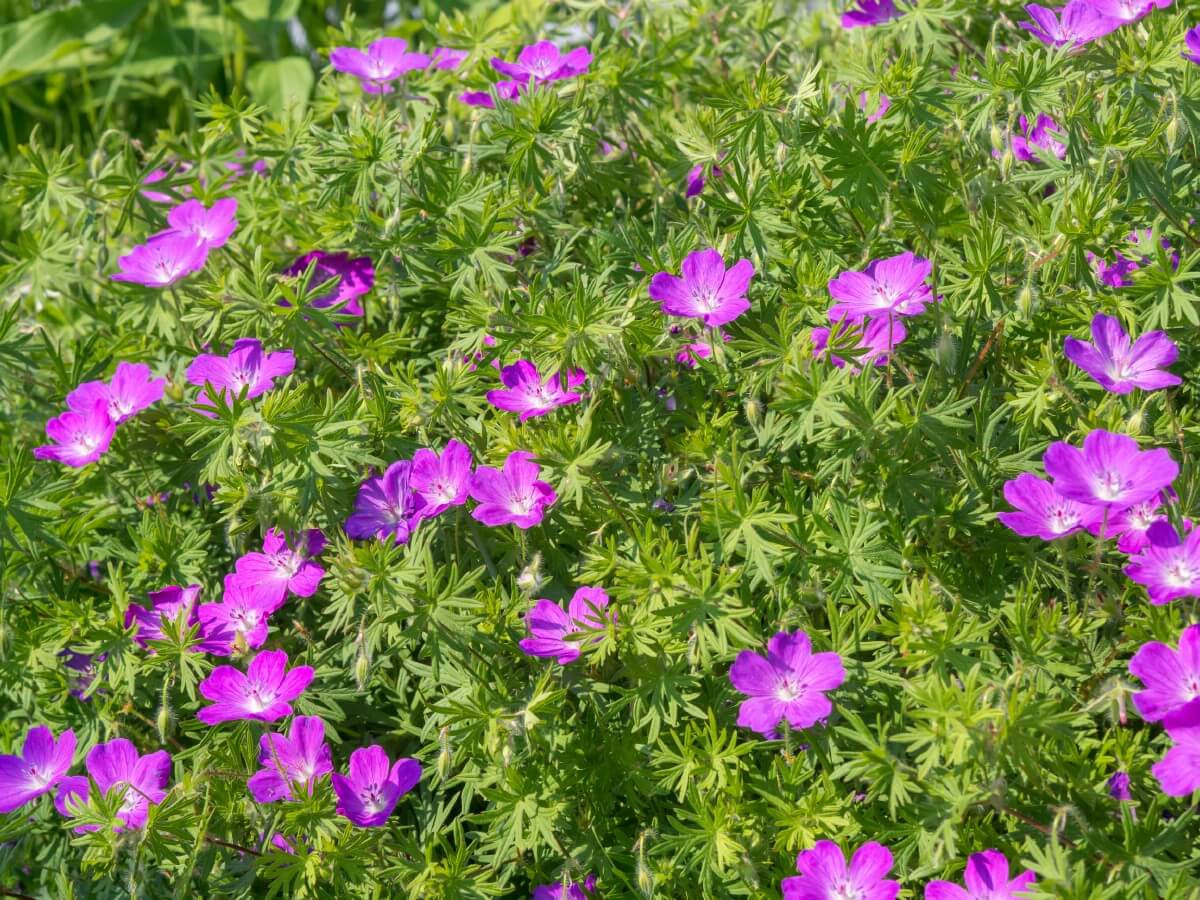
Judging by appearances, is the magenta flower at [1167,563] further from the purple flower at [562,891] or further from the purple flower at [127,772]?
the purple flower at [127,772]

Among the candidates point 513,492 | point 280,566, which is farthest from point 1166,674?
point 280,566

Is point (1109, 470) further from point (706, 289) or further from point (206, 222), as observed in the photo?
point (206, 222)

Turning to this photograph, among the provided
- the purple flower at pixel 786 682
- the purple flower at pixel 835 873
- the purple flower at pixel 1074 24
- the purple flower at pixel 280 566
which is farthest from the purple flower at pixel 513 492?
the purple flower at pixel 1074 24

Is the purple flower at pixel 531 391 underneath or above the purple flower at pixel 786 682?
above

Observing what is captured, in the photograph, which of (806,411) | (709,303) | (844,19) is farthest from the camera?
(844,19)

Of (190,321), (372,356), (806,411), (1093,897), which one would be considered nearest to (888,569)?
(806,411)

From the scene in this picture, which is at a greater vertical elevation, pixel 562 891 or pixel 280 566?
pixel 280 566

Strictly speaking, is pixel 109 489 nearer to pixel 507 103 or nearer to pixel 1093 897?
pixel 507 103
